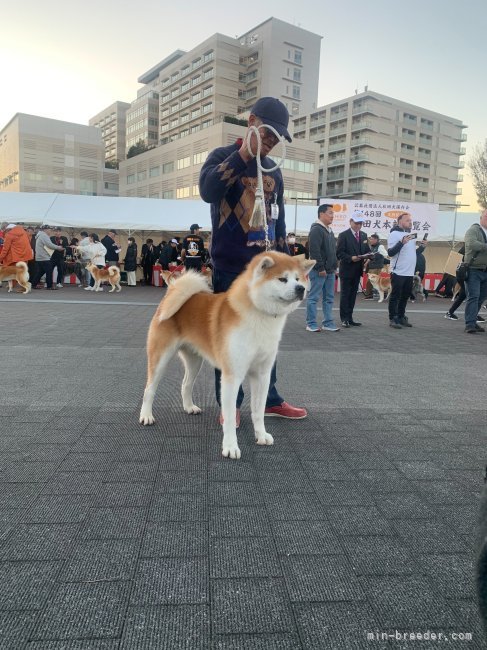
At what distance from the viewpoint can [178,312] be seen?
3.27 meters

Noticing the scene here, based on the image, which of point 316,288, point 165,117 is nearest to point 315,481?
point 316,288

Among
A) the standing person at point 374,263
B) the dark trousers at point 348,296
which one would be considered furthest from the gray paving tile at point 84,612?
the standing person at point 374,263

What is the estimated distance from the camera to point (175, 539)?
1.97 meters

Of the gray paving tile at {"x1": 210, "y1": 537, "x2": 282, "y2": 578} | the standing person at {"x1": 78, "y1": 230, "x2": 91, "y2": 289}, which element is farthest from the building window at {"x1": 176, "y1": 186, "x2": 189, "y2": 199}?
the gray paving tile at {"x1": 210, "y1": 537, "x2": 282, "y2": 578}

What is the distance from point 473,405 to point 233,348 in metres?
2.68

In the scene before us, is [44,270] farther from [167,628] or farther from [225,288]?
[167,628]

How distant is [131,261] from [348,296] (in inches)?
453

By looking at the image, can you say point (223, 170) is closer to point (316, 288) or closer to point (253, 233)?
point (253, 233)

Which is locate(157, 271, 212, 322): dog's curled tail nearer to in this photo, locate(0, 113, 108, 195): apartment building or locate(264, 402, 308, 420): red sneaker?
locate(264, 402, 308, 420): red sneaker

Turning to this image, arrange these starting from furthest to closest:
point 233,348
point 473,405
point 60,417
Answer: point 473,405 → point 60,417 → point 233,348

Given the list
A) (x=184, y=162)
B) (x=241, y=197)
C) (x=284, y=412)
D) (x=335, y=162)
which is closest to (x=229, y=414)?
(x=284, y=412)

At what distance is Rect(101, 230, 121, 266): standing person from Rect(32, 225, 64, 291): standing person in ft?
7.73

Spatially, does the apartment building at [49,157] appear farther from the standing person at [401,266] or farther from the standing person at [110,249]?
the standing person at [401,266]

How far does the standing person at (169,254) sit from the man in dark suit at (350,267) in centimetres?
902
